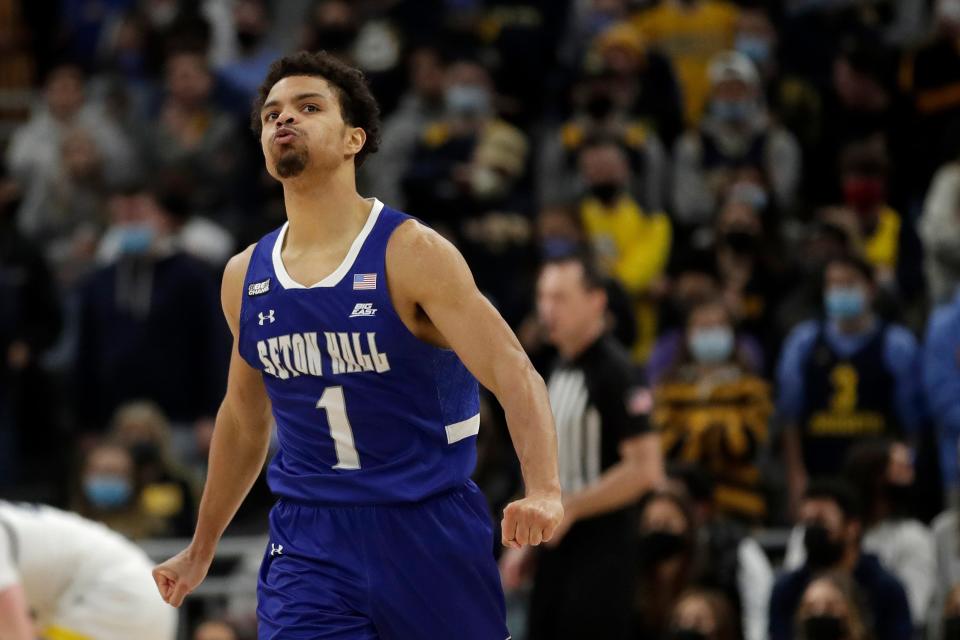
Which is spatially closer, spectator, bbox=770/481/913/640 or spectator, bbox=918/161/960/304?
spectator, bbox=770/481/913/640

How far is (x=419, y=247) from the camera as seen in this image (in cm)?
502

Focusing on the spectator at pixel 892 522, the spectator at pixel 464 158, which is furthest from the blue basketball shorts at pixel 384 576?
the spectator at pixel 464 158

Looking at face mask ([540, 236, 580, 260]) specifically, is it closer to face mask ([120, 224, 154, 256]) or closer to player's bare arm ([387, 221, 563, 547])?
face mask ([120, 224, 154, 256])

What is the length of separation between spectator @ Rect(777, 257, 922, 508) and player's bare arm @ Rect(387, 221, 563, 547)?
18.8 feet

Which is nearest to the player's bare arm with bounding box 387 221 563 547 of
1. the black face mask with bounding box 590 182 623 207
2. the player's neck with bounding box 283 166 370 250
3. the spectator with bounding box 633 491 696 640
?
the player's neck with bounding box 283 166 370 250

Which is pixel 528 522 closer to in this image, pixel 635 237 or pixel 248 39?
pixel 635 237

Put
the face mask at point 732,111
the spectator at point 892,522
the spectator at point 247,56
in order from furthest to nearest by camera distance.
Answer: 1. the spectator at point 247,56
2. the face mask at point 732,111
3. the spectator at point 892,522

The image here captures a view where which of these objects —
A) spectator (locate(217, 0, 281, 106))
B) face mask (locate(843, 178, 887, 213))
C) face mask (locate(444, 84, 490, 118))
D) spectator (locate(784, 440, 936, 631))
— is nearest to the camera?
spectator (locate(784, 440, 936, 631))

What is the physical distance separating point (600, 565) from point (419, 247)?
3.46 m

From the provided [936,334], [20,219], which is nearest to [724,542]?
[936,334]

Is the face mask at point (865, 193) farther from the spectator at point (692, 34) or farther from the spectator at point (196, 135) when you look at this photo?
the spectator at point (196, 135)

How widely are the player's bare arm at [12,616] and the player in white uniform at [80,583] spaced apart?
104 cm

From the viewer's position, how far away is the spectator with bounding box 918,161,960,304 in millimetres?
11016

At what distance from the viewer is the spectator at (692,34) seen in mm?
14102
